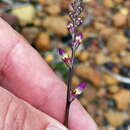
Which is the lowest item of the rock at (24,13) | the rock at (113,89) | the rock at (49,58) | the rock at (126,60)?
the rock at (113,89)

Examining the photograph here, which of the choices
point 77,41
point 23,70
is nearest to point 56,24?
point 23,70

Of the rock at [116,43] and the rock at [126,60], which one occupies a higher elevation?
the rock at [116,43]

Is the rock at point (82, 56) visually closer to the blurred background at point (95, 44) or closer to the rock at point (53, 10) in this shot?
the blurred background at point (95, 44)

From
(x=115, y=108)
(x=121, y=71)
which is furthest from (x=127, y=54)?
(x=115, y=108)

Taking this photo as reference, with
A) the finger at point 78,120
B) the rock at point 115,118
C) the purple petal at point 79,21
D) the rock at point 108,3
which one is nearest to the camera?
the purple petal at point 79,21

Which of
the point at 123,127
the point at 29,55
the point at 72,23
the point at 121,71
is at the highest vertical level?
the point at 72,23

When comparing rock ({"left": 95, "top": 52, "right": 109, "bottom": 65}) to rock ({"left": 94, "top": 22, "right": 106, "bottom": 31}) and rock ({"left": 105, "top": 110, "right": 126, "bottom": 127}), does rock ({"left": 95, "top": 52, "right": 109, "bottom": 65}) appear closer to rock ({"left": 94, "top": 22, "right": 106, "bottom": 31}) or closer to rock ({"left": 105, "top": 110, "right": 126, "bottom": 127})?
rock ({"left": 94, "top": 22, "right": 106, "bottom": 31})

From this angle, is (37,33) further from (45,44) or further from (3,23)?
(3,23)

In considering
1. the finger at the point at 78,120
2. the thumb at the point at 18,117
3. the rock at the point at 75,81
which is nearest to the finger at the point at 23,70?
the finger at the point at 78,120
